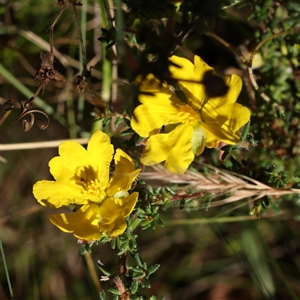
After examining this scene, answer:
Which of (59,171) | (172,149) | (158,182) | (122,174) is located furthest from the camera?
(158,182)

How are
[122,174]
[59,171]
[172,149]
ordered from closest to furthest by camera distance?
[122,174] < [172,149] < [59,171]

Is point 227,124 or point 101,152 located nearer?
point 227,124

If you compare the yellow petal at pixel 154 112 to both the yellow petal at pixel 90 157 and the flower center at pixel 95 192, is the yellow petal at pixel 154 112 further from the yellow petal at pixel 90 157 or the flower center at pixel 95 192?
the flower center at pixel 95 192

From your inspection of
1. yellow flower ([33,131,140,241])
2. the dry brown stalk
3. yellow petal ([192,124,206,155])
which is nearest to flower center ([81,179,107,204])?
yellow flower ([33,131,140,241])

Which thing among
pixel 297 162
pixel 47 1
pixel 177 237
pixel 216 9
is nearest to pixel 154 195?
pixel 297 162

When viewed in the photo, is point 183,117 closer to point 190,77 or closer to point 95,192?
point 190,77

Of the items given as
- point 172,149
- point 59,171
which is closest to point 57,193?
point 59,171
